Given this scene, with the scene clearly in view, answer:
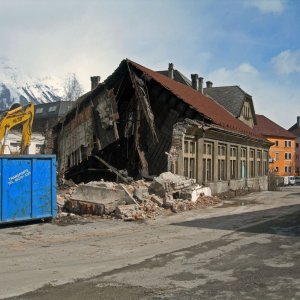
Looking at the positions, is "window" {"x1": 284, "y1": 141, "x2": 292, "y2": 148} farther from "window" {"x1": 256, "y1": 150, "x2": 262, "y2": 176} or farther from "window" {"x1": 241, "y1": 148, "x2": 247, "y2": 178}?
"window" {"x1": 241, "y1": 148, "x2": 247, "y2": 178}

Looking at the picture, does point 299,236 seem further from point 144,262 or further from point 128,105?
point 128,105

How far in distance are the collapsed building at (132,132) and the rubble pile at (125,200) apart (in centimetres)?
419

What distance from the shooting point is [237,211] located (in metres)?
19.5

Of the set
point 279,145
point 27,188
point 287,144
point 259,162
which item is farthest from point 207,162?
point 287,144

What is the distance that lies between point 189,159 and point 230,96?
22758 mm

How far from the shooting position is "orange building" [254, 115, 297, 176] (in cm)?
9138

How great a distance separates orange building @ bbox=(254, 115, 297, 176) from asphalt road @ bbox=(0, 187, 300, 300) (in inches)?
3030

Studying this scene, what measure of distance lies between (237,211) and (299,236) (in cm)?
702

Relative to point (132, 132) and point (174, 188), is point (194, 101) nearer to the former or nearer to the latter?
point (132, 132)

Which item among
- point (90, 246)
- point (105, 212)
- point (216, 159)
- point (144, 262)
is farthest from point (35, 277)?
point (216, 159)

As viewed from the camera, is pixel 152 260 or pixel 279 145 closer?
pixel 152 260

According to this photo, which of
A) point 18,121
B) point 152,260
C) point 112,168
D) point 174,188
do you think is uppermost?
point 18,121

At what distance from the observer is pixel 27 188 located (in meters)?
14.0

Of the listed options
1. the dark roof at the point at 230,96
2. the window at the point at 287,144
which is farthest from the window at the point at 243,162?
the window at the point at 287,144
